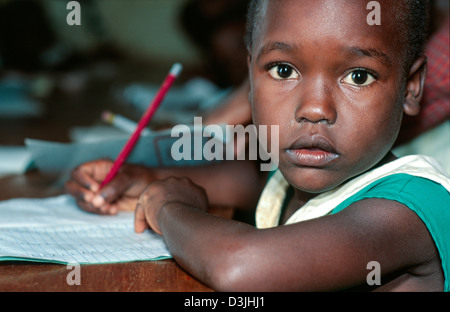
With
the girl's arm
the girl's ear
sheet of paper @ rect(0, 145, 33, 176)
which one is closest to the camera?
the girl's arm

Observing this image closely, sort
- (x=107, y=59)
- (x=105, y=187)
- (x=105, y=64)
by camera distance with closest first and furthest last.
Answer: (x=105, y=187), (x=105, y=64), (x=107, y=59)

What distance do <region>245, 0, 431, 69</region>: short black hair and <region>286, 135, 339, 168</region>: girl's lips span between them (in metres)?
0.17

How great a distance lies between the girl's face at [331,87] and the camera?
0.65 meters

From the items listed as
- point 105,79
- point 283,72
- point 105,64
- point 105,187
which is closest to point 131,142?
point 105,187

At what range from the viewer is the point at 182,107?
1.94m

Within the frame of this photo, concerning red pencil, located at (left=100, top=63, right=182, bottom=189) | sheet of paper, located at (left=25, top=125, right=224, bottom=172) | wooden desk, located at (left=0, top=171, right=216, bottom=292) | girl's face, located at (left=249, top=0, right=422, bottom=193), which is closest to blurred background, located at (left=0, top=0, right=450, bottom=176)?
sheet of paper, located at (left=25, top=125, right=224, bottom=172)

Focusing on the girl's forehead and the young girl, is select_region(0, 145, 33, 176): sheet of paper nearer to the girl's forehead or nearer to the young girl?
the young girl

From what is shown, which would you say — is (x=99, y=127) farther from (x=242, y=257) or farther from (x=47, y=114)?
(x=242, y=257)

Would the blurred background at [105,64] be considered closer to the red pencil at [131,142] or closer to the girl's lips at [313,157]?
the red pencil at [131,142]

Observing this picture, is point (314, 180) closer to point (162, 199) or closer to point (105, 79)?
point (162, 199)

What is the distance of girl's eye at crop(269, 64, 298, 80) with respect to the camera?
0.69 metres

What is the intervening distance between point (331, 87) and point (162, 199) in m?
0.28

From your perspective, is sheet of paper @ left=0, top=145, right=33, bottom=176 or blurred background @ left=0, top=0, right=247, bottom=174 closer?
sheet of paper @ left=0, top=145, right=33, bottom=176

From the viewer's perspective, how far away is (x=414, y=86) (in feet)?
2.56
